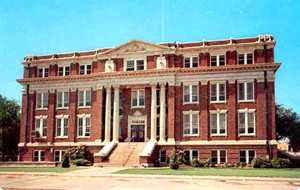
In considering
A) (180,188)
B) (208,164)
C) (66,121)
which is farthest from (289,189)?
(66,121)

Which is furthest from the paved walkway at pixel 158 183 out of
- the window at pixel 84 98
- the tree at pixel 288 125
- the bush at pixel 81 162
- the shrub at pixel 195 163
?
the tree at pixel 288 125

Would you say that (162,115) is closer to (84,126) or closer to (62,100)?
(84,126)

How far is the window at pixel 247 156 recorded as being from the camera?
4408cm

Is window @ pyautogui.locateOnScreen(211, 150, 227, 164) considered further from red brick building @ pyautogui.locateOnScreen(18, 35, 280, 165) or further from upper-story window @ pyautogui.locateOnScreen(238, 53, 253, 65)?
upper-story window @ pyautogui.locateOnScreen(238, 53, 253, 65)

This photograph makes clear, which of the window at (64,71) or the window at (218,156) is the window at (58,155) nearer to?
the window at (64,71)

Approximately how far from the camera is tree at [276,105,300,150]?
6688 centimetres

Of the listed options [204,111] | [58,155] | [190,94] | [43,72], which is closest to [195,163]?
[204,111]

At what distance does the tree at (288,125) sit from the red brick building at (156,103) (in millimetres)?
24343

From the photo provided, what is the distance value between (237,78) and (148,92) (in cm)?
980

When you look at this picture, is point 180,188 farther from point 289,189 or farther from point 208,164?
point 208,164

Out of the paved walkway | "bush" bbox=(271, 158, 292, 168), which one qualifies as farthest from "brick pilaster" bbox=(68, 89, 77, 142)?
"bush" bbox=(271, 158, 292, 168)

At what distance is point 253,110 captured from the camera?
147 feet

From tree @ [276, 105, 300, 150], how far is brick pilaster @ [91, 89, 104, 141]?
30358 mm

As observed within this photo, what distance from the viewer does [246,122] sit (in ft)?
147
